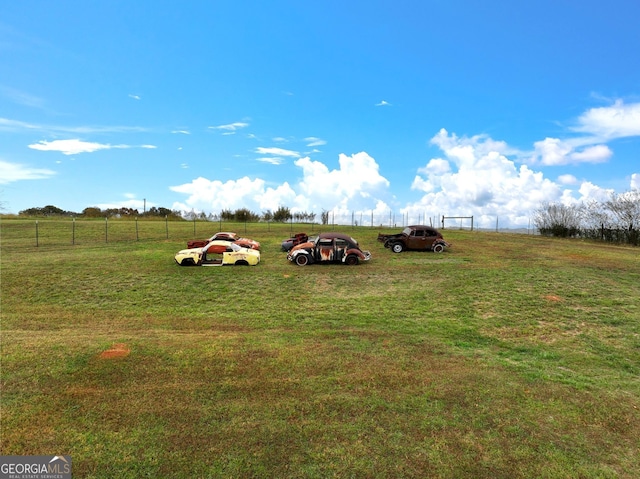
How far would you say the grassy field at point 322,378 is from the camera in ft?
16.2

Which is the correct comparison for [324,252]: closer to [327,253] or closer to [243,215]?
[327,253]

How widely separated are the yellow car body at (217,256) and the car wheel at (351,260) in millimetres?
5256

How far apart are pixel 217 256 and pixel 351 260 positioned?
25.5 feet

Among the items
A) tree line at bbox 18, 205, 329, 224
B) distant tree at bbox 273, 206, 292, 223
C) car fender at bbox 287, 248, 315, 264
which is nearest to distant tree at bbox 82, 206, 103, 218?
tree line at bbox 18, 205, 329, 224

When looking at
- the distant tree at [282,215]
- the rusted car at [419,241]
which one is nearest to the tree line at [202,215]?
the distant tree at [282,215]

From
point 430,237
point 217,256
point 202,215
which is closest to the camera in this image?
point 217,256

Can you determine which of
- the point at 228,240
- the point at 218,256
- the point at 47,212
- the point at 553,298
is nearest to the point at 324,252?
the point at 218,256

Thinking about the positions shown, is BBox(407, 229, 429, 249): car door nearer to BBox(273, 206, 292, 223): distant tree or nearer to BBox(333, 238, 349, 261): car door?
BBox(333, 238, 349, 261): car door

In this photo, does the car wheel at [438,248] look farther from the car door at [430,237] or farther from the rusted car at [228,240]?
the rusted car at [228,240]

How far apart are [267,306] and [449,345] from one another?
662 centimetres

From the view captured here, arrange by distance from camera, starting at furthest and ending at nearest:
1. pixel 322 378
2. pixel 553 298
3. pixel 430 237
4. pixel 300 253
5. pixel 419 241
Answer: pixel 430 237
pixel 419 241
pixel 300 253
pixel 553 298
pixel 322 378

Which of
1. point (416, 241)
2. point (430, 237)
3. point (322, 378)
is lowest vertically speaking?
point (322, 378)

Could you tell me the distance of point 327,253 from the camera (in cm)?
1992

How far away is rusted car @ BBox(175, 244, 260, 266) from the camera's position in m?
18.8
